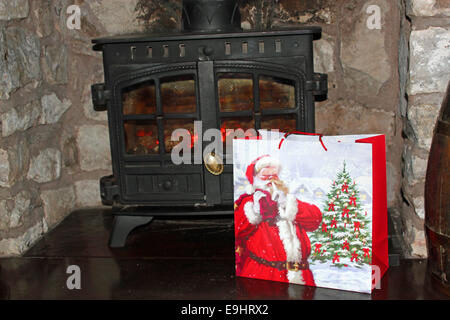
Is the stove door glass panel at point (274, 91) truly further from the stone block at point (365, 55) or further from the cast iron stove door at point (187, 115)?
the stone block at point (365, 55)

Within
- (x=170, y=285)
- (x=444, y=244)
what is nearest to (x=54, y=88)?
(x=170, y=285)

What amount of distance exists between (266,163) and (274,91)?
37 cm

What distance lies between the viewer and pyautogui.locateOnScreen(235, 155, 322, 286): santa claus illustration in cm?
142

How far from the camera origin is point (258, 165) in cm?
143

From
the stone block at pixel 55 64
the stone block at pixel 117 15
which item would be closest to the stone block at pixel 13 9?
the stone block at pixel 55 64

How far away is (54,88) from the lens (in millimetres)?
1991

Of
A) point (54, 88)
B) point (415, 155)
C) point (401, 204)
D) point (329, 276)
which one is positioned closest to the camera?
point (329, 276)

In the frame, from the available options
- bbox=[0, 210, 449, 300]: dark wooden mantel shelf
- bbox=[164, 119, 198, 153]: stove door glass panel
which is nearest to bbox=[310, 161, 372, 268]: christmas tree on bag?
bbox=[0, 210, 449, 300]: dark wooden mantel shelf

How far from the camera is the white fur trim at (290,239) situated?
1.43 meters

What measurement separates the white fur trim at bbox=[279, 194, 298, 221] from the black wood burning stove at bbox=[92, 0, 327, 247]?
1.04 feet

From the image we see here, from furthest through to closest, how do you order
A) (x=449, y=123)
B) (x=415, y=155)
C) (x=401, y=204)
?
(x=401, y=204)
(x=415, y=155)
(x=449, y=123)

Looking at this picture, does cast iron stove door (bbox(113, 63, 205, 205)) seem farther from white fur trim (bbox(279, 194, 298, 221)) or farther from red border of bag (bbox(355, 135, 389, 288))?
red border of bag (bbox(355, 135, 389, 288))

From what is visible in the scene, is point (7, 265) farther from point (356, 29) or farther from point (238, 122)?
point (356, 29)

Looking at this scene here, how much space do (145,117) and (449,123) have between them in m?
0.91
